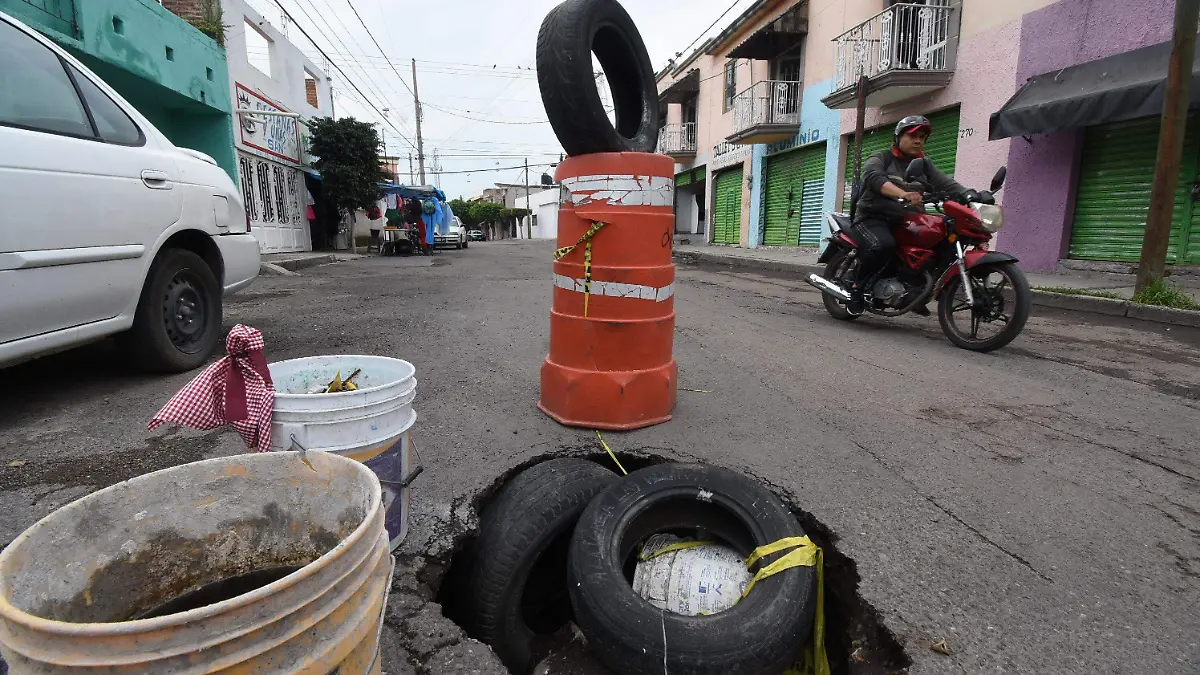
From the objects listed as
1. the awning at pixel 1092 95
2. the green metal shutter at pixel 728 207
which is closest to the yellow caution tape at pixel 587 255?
the awning at pixel 1092 95

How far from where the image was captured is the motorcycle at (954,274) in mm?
4547

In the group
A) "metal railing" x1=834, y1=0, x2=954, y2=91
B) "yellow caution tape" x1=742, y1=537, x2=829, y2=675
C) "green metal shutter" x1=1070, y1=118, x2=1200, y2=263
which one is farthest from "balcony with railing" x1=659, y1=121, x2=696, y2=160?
"yellow caution tape" x1=742, y1=537, x2=829, y2=675

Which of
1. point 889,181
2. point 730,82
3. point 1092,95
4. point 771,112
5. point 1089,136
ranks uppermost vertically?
point 730,82

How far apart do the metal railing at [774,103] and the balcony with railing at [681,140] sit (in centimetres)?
742

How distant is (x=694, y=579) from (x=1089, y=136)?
11.6 m

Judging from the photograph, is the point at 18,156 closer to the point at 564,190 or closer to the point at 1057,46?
the point at 564,190

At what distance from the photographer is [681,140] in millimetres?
26562

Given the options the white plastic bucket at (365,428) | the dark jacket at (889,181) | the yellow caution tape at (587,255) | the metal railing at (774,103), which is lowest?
the white plastic bucket at (365,428)

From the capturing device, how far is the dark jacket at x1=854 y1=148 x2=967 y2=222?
5066mm

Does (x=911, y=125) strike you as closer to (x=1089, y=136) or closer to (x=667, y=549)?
(x=667, y=549)

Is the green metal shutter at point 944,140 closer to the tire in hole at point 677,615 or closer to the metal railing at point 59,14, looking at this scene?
the tire in hole at point 677,615

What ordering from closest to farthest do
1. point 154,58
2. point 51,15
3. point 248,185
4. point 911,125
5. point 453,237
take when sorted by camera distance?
point 911,125
point 51,15
point 154,58
point 248,185
point 453,237

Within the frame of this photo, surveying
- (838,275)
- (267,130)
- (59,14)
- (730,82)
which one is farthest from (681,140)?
(838,275)

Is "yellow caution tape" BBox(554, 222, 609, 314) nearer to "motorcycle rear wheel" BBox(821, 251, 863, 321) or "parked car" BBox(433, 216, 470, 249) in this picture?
"motorcycle rear wheel" BBox(821, 251, 863, 321)
